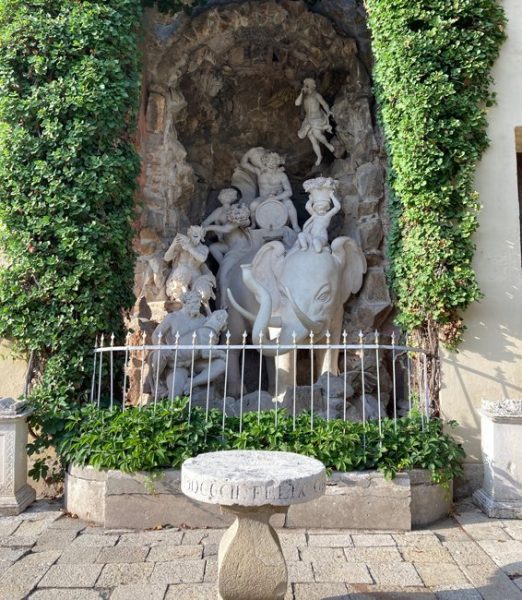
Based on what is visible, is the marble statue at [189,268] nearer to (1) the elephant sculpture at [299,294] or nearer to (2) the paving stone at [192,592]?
(1) the elephant sculpture at [299,294]

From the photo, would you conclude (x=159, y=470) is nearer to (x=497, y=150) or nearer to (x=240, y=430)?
(x=240, y=430)

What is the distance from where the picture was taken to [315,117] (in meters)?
9.57

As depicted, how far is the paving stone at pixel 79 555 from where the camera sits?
4371 millimetres

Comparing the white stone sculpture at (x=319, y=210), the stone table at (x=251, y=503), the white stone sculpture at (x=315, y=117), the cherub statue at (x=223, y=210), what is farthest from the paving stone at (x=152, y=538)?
the white stone sculpture at (x=315, y=117)

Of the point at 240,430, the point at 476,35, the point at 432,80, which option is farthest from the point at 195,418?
the point at 476,35

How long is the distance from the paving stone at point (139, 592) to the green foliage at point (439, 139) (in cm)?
399

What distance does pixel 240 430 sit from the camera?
17.8 ft

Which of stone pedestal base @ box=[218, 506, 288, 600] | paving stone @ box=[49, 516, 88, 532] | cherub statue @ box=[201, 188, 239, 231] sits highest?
cherub statue @ box=[201, 188, 239, 231]

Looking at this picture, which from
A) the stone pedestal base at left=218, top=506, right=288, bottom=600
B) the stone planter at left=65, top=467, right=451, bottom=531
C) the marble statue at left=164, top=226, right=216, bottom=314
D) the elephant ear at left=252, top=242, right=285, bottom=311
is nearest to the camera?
the stone pedestal base at left=218, top=506, right=288, bottom=600

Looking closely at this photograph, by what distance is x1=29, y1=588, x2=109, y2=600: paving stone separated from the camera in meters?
3.78

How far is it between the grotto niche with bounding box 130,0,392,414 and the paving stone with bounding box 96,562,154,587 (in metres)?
4.19


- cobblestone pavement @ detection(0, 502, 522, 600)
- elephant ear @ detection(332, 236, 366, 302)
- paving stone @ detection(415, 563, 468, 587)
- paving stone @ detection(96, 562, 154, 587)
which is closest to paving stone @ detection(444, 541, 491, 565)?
cobblestone pavement @ detection(0, 502, 522, 600)

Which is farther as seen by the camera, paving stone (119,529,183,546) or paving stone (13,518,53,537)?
paving stone (13,518,53,537)

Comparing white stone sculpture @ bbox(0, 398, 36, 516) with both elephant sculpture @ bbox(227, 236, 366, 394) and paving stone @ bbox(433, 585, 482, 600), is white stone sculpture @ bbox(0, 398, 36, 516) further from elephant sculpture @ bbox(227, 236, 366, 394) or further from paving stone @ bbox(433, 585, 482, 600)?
paving stone @ bbox(433, 585, 482, 600)
